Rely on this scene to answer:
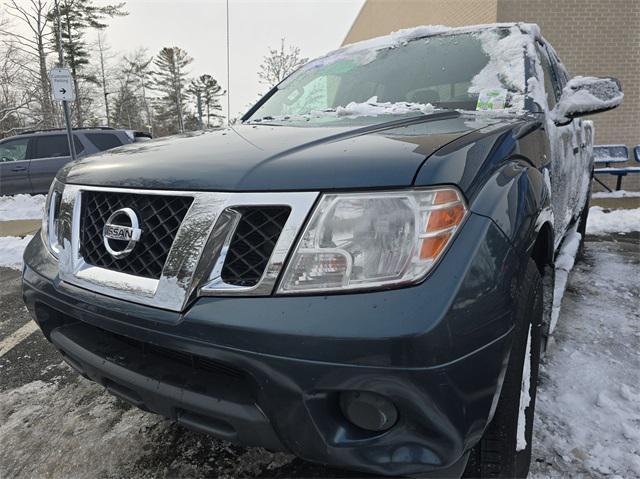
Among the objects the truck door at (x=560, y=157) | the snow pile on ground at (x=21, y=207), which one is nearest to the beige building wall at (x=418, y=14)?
the truck door at (x=560, y=157)

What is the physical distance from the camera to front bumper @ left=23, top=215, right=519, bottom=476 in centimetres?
100

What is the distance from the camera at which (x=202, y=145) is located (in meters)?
1.60

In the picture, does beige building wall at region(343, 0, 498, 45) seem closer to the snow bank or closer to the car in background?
the car in background

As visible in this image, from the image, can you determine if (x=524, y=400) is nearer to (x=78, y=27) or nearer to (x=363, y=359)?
(x=363, y=359)

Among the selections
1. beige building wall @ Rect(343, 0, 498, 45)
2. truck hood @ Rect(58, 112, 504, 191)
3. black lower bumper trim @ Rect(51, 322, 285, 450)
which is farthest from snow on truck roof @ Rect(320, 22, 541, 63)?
beige building wall @ Rect(343, 0, 498, 45)

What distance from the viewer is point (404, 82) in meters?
2.44

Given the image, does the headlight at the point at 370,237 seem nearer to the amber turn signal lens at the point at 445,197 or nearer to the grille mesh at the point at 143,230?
the amber turn signal lens at the point at 445,197

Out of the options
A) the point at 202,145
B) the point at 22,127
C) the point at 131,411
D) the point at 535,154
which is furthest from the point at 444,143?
the point at 22,127

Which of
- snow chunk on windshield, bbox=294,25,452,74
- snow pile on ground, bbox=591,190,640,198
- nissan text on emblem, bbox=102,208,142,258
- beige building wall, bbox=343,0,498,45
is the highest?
beige building wall, bbox=343,0,498,45

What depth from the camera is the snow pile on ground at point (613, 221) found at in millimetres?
5664

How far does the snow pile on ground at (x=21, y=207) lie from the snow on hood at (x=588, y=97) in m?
7.82

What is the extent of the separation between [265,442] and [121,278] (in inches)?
25.1

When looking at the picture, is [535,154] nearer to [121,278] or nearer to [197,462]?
[121,278]

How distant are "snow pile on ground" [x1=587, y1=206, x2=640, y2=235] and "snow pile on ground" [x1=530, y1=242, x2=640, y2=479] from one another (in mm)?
2549
